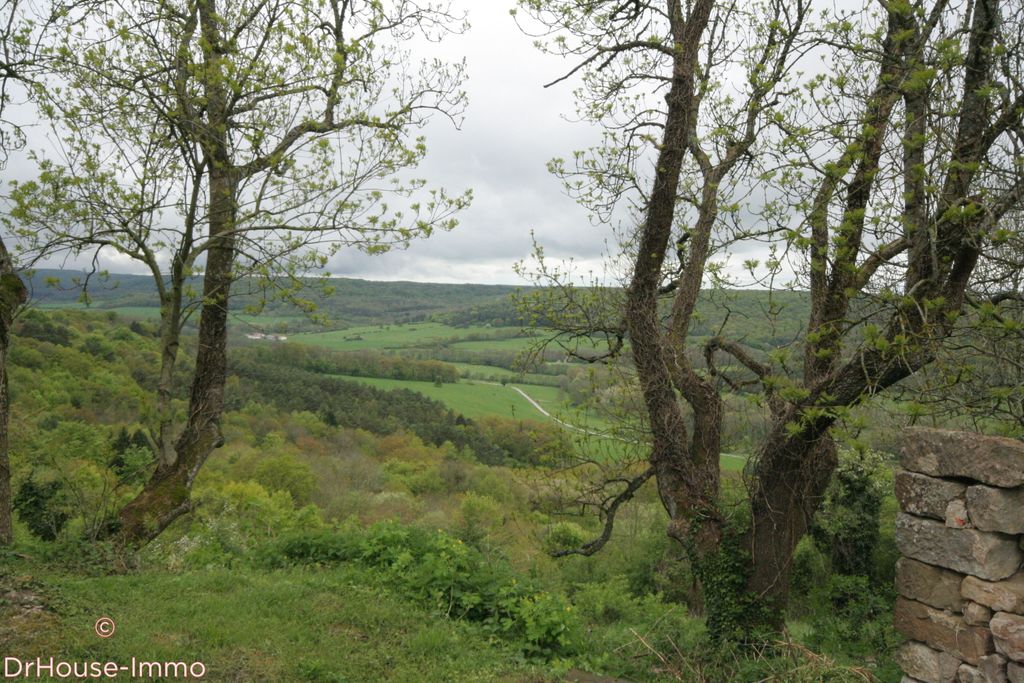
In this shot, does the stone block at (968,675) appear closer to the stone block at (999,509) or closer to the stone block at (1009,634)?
the stone block at (1009,634)

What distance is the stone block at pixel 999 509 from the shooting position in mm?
3992

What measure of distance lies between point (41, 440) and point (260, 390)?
116 feet

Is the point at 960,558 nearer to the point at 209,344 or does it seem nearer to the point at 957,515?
the point at 957,515

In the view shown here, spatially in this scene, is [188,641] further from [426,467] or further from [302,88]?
[426,467]

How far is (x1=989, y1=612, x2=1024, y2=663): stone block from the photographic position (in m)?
3.82

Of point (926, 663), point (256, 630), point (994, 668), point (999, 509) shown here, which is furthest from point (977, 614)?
point (256, 630)

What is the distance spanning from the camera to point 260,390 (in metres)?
42.2

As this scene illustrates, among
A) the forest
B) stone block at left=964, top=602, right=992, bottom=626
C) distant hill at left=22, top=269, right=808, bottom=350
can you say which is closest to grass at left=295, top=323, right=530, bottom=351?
distant hill at left=22, top=269, right=808, bottom=350

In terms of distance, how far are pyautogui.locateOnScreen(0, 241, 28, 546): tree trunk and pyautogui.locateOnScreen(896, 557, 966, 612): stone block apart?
7.26 meters

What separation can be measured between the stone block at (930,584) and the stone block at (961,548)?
7cm

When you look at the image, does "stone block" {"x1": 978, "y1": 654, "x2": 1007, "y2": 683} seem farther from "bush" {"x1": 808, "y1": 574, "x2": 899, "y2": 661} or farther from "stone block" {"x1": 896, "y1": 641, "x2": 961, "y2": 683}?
"bush" {"x1": 808, "y1": 574, "x2": 899, "y2": 661}

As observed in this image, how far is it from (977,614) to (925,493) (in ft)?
2.57

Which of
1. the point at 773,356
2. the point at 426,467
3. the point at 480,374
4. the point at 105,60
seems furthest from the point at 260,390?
the point at 773,356

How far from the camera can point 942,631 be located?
14.0 ft
